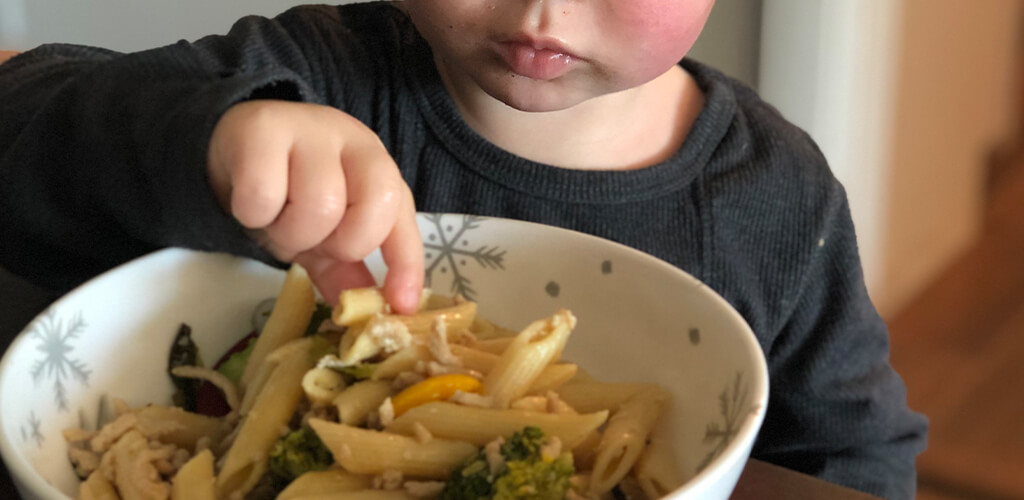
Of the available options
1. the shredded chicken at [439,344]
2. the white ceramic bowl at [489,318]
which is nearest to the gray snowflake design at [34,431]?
the white ceramic bowl at [489,318]

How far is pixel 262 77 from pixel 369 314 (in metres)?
0.17

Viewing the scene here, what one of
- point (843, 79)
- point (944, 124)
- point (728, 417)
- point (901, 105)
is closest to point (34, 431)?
point (728, 417)

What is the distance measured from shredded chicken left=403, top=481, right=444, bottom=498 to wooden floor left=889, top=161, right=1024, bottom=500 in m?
1.49

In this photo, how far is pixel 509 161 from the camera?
0.87 meters

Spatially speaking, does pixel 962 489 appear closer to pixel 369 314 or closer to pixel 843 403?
pixel 843 403

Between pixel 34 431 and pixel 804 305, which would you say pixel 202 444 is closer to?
pixel 34 431

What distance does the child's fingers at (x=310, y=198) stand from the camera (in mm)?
513

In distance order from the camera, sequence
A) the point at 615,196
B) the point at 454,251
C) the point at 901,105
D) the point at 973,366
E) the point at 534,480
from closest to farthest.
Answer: the point at 534,480
the point at 454,251
the point at 615,196
the point at 901,105
the point at 973,366

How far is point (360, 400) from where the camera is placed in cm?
55

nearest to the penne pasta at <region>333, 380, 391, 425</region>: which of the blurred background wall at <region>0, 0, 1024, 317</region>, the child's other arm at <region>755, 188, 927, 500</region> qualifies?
the child's other arm at <region>755, 188, 927, 500</region>

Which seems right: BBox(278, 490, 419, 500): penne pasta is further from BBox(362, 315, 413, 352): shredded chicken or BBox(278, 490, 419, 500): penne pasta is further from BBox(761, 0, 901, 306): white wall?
BBox(761, 0, 901, 306): white wall

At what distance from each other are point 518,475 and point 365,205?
17 cm

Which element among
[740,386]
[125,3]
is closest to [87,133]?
[740,386]

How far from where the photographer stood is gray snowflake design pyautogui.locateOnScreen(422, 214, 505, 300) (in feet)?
2.21
